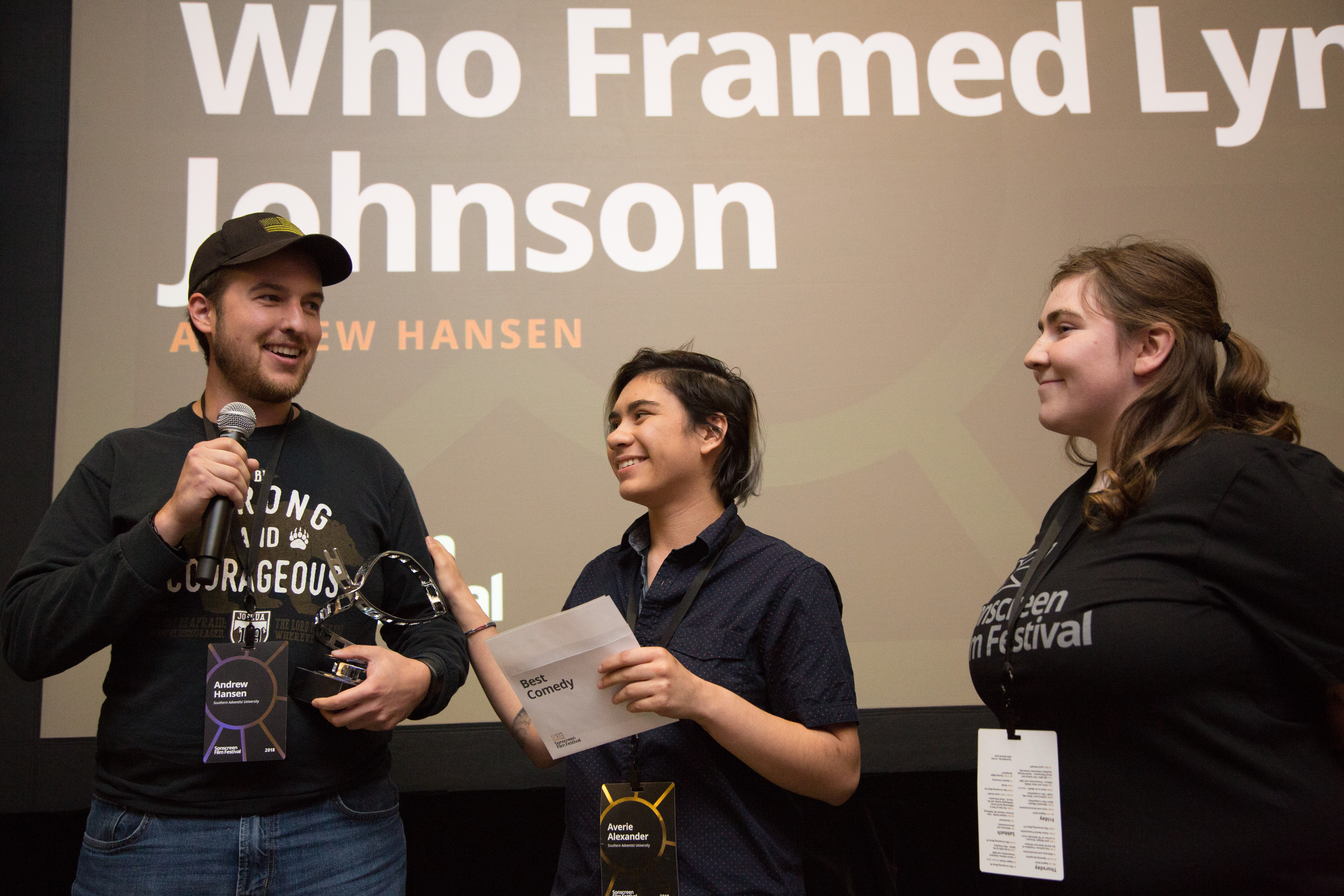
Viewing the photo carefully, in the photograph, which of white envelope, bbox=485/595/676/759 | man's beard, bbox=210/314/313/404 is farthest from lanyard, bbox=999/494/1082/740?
man's beard, bbox=210/314/313/404

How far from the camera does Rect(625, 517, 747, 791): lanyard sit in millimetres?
1349

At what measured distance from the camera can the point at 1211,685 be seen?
3.52 feet

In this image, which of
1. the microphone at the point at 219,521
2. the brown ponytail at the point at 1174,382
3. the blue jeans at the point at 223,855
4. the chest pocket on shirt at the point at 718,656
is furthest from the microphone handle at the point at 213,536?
the brown ponytail at the point at 1174,382

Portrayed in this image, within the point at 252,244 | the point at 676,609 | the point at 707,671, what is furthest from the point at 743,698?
the point at 252,244

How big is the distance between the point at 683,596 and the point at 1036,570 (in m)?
0.55

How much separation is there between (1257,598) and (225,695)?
55.0 inches

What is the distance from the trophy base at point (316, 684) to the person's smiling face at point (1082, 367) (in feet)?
3.67

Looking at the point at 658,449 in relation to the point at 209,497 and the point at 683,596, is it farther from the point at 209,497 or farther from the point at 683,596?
the point at 209,497

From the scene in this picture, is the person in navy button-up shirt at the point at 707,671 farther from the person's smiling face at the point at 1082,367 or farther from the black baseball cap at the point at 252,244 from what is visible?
the black baseball cap at the point at 252,244

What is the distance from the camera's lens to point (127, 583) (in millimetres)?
1223

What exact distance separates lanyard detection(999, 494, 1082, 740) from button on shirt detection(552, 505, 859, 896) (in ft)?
0.72

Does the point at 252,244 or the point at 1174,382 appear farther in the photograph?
the point at 252,244

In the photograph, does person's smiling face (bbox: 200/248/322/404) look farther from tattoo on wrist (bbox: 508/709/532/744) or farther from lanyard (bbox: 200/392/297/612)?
tattoo on wrist (bbox: 508/709/532/744)

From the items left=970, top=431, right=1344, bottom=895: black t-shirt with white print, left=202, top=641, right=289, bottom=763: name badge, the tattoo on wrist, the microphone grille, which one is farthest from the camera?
the tattoo on wrist
